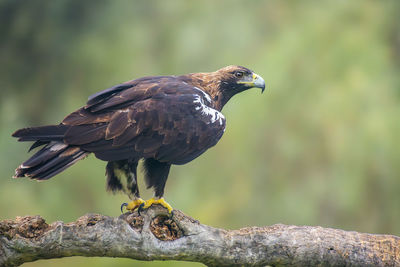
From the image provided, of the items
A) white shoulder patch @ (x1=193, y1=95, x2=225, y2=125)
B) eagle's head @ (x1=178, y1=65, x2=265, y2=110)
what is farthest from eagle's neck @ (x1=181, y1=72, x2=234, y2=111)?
white shoulder patch @ (x1=193, y1=95, x2=225, y2=125)

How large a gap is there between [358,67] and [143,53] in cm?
431

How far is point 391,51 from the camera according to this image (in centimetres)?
1180

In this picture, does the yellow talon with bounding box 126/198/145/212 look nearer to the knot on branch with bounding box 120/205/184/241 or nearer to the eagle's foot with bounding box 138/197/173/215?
the eagle's foot with bounding box 138/197/173/215

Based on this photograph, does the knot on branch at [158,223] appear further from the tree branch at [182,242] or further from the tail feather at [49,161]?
the tail feather at [49,161]

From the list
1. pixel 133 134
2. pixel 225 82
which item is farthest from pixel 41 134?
pixel 225 82

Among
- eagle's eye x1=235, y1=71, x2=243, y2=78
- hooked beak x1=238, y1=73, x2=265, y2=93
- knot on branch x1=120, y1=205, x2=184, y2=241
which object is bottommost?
knot on branch x1=120, y1=205, x2=184, y2=241

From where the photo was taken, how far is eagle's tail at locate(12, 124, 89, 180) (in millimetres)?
4168

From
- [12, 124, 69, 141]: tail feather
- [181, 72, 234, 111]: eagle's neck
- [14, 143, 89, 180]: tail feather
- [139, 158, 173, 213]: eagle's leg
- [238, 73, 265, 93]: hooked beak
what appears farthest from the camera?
[238, 73, 265, 93]: hooked beak

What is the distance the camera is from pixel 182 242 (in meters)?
4.14

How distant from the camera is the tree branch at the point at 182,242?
3.94 meters

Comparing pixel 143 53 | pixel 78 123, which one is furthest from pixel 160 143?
pixel 143 53

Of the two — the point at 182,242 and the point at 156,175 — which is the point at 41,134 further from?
the point at 182,242

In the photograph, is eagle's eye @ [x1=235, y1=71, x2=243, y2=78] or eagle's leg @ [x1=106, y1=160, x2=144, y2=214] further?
eagle's eye @ [x1=235, y1=71, x2=243, y2=78]

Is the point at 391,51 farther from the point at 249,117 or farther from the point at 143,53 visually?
the point at 143,53
